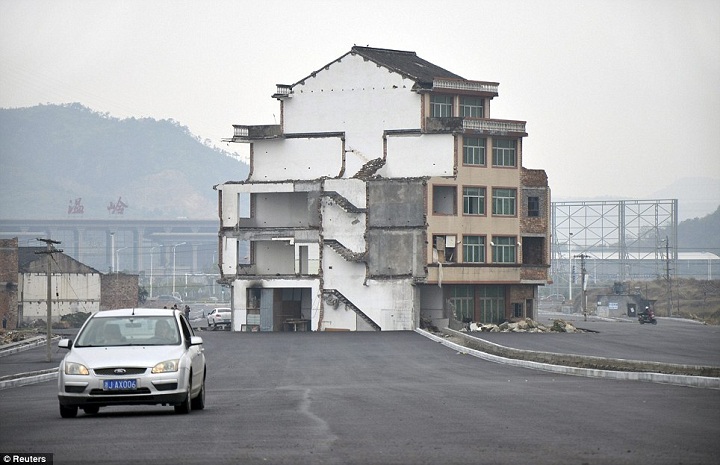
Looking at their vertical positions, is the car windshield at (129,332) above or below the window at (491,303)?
above

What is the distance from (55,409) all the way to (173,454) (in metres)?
8.91

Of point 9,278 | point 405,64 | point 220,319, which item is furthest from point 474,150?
point 9,278

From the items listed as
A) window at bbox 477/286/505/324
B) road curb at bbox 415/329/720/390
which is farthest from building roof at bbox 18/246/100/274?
road curb at bbox 415/329/720/390

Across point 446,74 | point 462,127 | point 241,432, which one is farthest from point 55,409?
point 446,74

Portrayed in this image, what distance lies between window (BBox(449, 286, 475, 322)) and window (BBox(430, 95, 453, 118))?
11.4 m

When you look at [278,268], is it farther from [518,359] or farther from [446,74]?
[518,359]

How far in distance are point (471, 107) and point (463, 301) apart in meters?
13.2

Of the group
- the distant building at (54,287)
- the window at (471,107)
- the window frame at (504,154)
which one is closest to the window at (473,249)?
the window frame at (504,154)

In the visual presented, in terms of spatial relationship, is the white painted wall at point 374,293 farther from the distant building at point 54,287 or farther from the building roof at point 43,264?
the building roof at point 43,264

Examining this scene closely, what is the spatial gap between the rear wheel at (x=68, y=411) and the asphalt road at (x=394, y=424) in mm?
200

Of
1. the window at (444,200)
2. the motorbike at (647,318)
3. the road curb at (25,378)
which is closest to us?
the road curb at (25,378)

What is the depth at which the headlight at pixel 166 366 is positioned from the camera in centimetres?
1938

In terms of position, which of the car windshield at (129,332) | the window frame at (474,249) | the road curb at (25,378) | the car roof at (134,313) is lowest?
the road curb at (25,378)

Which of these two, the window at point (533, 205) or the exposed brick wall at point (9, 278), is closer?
the window at point (533, 205)
